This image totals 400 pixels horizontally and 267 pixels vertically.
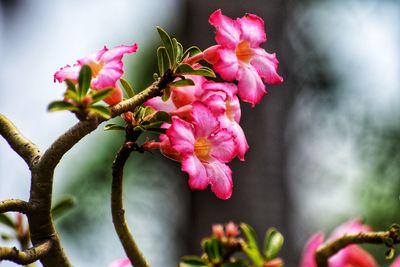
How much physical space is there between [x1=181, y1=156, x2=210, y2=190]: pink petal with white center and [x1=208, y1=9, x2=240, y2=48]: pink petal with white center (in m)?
0.11

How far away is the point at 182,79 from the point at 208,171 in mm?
81

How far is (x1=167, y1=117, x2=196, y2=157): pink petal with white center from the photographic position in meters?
0.74

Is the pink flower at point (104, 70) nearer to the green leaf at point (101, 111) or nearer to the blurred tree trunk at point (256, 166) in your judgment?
the green leaf at point (101, 111)

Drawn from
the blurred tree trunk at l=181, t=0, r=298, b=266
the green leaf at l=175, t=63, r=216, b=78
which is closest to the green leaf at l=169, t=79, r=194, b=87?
the green leaf at l=175, t=63, r=216, b=78

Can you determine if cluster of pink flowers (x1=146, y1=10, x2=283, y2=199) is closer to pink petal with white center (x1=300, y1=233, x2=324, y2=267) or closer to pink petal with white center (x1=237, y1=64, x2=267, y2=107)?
pink petal with white center (x1=237, y1=64, x2=267, y2=107)

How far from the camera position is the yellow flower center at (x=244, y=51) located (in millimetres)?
817

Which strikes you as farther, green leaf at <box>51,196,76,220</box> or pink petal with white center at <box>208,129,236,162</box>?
green leaf at <box>51,196,76,220</box>

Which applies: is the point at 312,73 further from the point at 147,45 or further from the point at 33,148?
the point at 33,148

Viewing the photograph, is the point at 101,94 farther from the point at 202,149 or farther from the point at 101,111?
the point at 202,149

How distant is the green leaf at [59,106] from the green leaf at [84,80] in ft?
0.04

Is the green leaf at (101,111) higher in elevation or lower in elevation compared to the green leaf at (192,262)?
higher

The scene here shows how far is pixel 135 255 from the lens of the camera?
0.78m

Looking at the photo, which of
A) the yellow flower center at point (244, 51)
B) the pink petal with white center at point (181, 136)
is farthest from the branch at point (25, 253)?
the yellow flower center at point (244, 51)

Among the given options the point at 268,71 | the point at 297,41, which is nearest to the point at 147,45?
the point at 297,41
